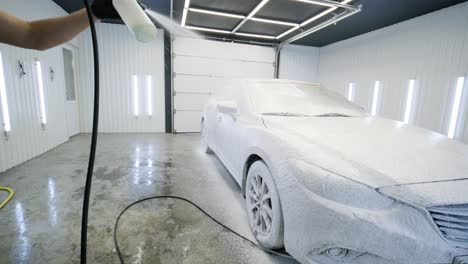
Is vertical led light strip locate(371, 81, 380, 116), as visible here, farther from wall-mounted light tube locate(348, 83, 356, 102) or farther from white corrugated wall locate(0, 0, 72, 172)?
white corrugated wall locate(0, 0, 72, 172)

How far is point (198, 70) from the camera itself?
20.0 ft

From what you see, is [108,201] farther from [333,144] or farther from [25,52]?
[25,52]

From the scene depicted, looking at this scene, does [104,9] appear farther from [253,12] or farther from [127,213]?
[253,12]

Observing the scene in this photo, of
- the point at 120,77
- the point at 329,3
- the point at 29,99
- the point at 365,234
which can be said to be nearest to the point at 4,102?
the point at 29,99

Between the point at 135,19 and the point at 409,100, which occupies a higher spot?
the point at 135,19

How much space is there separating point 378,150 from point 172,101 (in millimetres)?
5461

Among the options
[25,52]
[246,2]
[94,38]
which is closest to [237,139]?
[94,38]

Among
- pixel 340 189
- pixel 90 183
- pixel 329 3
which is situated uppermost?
pixel 329 3

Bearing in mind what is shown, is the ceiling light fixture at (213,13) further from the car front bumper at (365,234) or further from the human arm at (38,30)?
the car front bumper at (365,234)

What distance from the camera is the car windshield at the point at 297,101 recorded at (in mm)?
2016

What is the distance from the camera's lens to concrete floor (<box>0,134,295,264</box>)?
1.45m

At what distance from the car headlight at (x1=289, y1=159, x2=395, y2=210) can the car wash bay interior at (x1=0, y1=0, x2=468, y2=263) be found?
715 mm

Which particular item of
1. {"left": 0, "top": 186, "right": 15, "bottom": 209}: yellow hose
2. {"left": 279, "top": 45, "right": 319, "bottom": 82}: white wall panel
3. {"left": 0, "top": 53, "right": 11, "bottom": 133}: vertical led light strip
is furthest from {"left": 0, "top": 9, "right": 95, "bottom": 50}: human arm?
{"left": 279, "top": 45, "right": 319, "bottom": 82}: white wall panel

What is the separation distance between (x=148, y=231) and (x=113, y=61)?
515 cm
